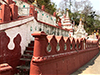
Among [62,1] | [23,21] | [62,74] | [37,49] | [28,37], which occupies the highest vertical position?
[62,1]

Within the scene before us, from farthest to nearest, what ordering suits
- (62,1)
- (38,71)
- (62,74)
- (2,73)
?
(62,1)
(62,74)
(38,71)
(2,73)

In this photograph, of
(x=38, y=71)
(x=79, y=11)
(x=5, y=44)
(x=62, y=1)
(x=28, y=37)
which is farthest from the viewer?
(x=62, y=1)

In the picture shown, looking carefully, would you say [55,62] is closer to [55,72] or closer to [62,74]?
[55,72]

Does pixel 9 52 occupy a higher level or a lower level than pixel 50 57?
higher

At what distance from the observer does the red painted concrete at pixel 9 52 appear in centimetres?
314

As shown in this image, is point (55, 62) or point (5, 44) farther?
point (55, 62)

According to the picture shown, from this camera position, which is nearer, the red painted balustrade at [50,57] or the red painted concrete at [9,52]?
the red painted balustrade at [50,57]

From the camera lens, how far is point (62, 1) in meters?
37.0

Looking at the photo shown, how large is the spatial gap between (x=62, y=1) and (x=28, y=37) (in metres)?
35.8

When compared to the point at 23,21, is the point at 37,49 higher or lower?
lower

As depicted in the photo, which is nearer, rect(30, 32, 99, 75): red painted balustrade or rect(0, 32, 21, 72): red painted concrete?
rect(30, 32, 99, 75): red painted balustrade

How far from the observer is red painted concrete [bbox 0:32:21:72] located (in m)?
3.14

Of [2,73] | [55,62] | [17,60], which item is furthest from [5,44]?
[55,62]

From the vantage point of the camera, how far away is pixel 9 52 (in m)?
3.37
